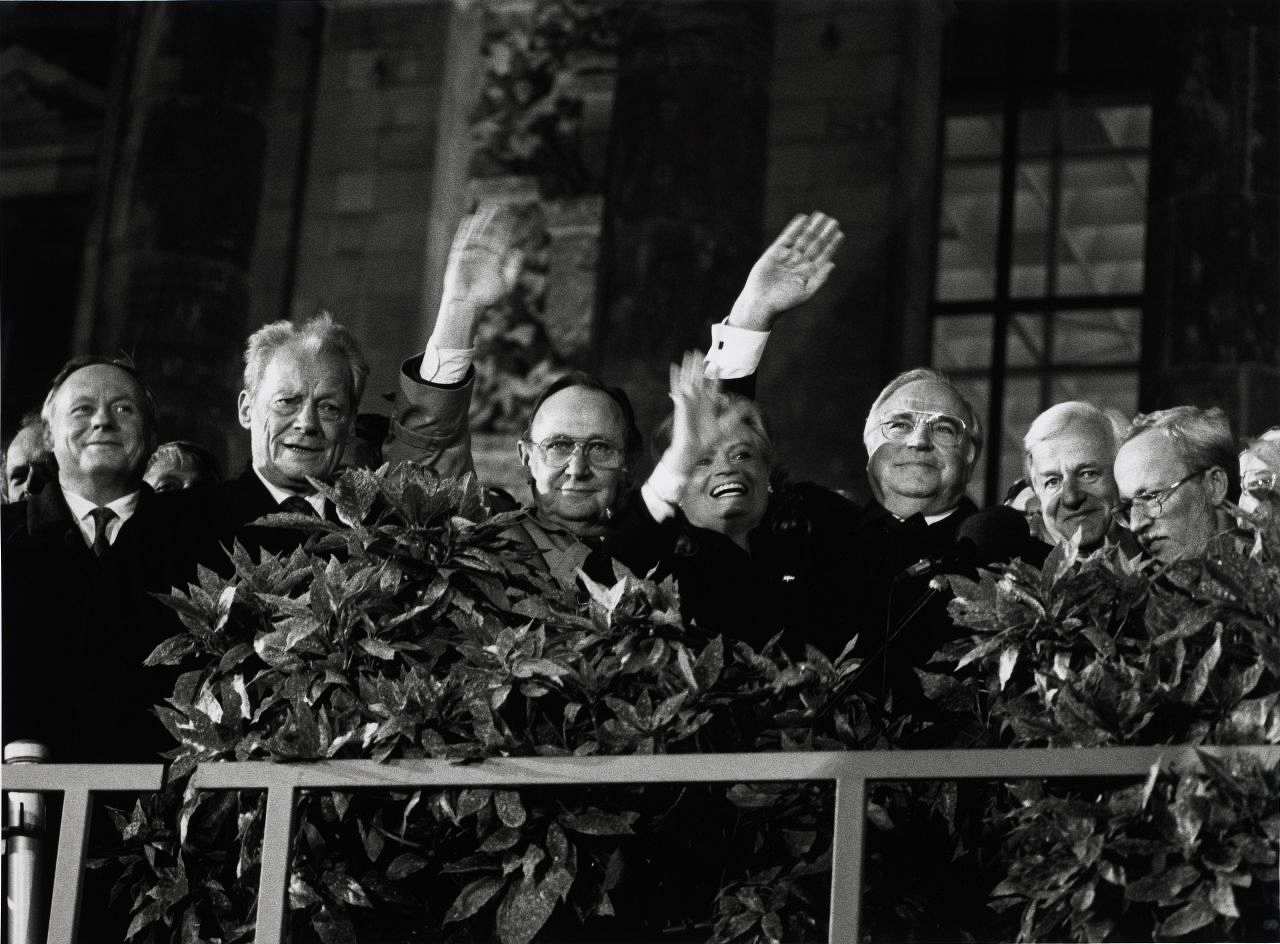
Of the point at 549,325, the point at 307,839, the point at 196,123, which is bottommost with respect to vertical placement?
the point at 307,839

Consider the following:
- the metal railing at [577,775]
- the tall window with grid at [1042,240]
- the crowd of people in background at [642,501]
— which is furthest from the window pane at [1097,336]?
the metal railing at [577,775]

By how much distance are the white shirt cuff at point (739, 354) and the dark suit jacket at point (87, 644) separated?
4.57ft

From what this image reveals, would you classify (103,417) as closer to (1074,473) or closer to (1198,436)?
(1074,473)

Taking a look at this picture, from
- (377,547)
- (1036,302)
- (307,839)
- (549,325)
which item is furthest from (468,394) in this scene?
(1036,302)

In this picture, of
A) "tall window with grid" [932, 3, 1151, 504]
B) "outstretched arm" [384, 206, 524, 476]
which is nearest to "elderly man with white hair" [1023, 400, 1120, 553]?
"outstretched arm" [384, 206, 524, 476]

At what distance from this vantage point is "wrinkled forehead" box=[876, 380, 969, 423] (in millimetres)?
5828

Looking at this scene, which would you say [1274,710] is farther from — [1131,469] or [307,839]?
[307,839]

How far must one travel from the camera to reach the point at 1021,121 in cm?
1431

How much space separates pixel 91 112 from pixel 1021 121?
17.7ft

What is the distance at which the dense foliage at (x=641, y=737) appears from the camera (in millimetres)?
4703

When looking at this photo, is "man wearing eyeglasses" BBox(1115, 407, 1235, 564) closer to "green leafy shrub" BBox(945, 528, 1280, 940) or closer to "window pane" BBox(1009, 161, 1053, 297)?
"green leafy shrub" BBox(945, 528, 1280, 940)

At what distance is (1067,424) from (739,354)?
0.81m

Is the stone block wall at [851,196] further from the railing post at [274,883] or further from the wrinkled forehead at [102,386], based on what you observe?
the railing post at [274,883]

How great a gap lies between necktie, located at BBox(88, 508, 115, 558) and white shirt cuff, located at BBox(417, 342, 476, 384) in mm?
859
